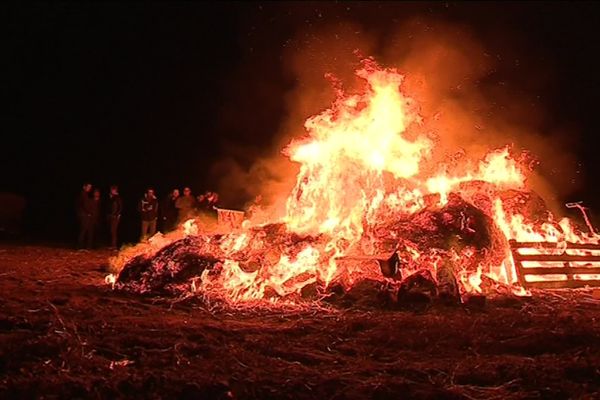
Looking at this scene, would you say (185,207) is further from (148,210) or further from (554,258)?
(554,258)

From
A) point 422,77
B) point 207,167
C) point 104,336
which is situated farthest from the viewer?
point 207,167

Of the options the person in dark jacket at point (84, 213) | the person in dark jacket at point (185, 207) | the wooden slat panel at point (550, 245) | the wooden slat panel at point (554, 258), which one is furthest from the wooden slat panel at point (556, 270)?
the person in dark jacket at point (84, 213)

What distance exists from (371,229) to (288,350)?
526cm

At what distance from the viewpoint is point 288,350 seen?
664cm

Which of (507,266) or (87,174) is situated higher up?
(87,174)

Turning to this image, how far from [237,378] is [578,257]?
375 inches

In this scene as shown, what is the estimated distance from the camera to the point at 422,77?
16219mm

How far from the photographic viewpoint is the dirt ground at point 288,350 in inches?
211

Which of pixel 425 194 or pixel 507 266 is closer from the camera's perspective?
pixel 507 266

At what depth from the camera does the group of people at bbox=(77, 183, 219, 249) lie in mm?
15828

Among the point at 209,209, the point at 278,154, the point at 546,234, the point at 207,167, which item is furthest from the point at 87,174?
the point at 546,234

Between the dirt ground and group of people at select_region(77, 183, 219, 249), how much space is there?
6255mm

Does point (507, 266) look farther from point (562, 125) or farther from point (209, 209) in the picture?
point (562, 125)

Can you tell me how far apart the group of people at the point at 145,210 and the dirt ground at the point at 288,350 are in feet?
20.5
